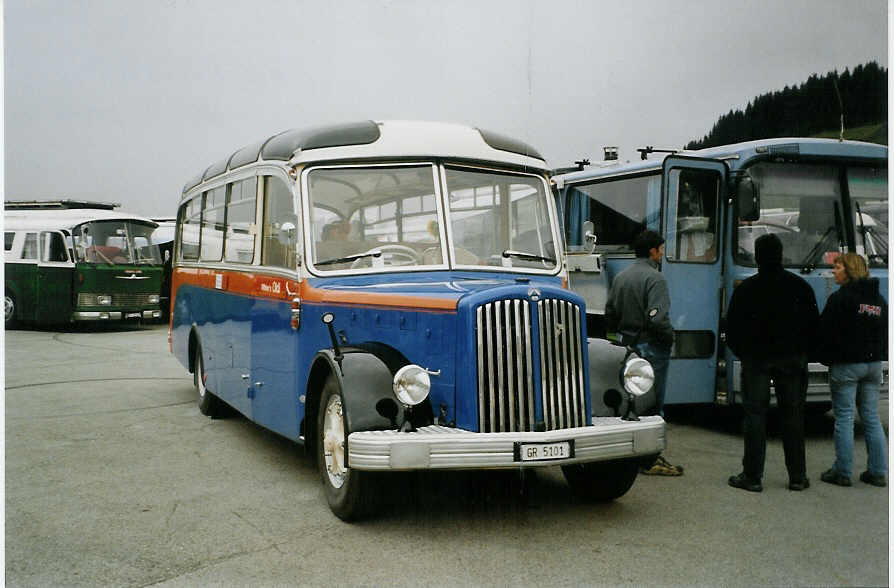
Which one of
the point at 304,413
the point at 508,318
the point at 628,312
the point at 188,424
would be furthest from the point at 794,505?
the point at 188,424

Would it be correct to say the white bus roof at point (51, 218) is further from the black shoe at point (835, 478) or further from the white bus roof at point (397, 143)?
the black shoe at point (835, 478)

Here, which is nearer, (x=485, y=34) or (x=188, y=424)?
(x=485, y=34)

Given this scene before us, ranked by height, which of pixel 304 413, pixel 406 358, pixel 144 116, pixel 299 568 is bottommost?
pixel 299 568

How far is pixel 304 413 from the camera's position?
6070 mm

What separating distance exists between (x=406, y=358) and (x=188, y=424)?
13.5 ft

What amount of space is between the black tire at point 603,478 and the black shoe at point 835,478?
1.61 m

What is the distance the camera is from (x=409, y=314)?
5484 mm

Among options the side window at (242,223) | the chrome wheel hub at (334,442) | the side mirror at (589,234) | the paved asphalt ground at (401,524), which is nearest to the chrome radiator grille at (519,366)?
the paved asphalt ground at (401,524)

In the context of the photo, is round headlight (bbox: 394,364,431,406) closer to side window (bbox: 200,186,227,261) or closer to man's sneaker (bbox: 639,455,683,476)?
man's sneaker (bbox: 639,455,683,476)

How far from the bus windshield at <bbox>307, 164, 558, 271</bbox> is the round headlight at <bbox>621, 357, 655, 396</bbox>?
1250mm

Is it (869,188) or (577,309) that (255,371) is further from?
(869,188)

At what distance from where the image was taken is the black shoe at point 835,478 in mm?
6430

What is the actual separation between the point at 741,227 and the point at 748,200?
37 centimetres

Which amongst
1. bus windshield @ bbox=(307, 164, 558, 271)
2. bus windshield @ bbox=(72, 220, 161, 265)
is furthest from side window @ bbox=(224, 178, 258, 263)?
bus windshield @ bbox=(72, 220, 161, 265)
